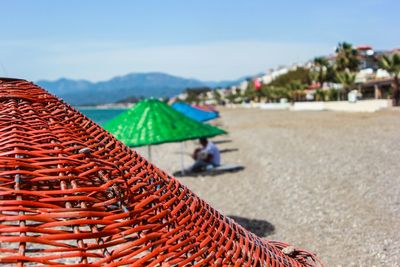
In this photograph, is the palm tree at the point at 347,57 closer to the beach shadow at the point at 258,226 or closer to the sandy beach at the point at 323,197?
the sandy beach at the point at 323,197

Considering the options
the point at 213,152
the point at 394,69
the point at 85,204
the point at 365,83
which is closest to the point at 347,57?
the point at 365,83

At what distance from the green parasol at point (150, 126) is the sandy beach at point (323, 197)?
145cm

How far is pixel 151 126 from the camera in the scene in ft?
29.1

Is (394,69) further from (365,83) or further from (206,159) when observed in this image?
(206,159)

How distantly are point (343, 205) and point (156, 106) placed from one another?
3.97 metres

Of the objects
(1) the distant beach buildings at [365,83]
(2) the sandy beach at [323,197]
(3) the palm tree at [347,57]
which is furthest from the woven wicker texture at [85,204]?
→ (3) the palm tree at [347,57]

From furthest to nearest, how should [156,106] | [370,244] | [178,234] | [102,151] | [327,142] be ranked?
[327,142] → [156,106] → [370,244] → [102,151] → [178,234]

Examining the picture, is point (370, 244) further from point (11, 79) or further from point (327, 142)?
point (327, 142)

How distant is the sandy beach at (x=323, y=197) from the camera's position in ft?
19.1

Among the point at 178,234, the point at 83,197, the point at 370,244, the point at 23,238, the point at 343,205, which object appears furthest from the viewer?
the point at 343,205

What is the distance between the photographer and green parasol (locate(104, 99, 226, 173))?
27.9 ft

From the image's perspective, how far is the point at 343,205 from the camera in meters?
7.92

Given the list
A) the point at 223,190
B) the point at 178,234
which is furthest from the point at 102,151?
the point at 223,190

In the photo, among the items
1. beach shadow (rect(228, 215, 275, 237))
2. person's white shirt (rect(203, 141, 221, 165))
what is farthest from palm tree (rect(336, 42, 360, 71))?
beach shadow (rect(228, 215, 275, 237))
